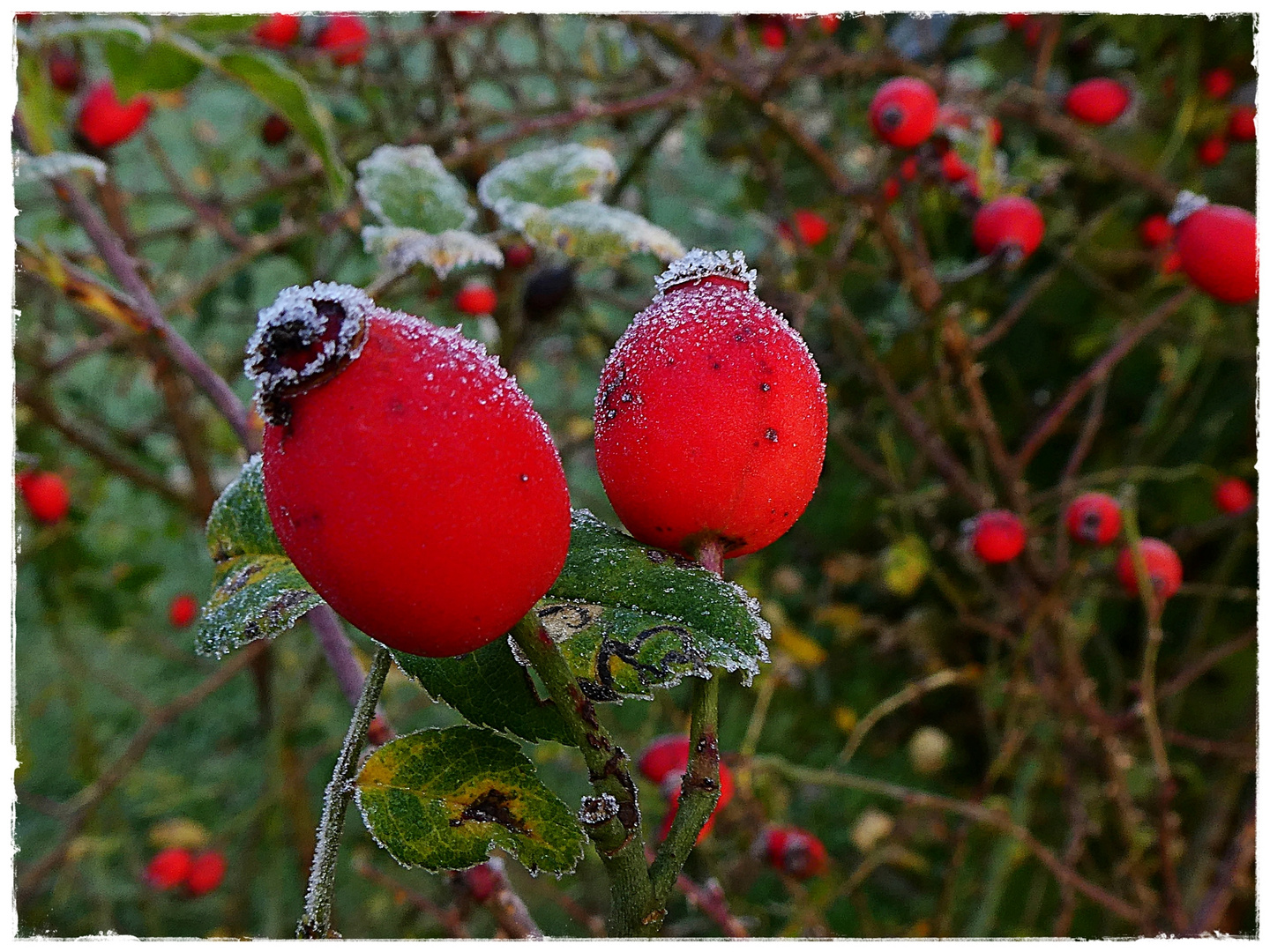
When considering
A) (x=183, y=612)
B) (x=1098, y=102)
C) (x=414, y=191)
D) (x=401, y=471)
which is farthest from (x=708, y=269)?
(x=183, y=612)

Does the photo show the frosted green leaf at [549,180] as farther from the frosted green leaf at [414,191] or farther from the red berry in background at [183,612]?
the red berry in background at [183,612]

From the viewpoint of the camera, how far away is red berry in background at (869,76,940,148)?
111cm

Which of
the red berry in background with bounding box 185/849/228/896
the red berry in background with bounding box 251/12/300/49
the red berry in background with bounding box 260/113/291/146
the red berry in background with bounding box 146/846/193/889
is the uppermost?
the red berry in background with bounding box 251/12/300/49

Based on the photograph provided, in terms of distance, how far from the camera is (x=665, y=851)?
1.16ft

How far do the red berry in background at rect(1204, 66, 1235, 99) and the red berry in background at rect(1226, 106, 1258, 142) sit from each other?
29 mm

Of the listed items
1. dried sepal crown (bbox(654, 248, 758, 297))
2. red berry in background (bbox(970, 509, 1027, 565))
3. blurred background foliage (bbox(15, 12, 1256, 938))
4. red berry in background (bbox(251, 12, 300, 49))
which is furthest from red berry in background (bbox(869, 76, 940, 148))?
red berry in background (bbox(251, 12, 300, 49))

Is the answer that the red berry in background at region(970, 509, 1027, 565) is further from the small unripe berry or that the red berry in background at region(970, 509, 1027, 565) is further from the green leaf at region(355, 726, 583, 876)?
the green leaf at region(355, 726, 583, 876)

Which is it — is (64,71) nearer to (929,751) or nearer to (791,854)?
(791,854)

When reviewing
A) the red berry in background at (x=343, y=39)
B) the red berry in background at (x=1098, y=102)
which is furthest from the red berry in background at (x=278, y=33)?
the red berry in background at (x=1098, y=102)

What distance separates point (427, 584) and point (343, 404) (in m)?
0.06

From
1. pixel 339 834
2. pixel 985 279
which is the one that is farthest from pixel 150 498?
pixel 339 834

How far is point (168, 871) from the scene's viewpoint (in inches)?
66.9

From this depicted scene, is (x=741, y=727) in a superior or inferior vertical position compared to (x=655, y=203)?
inferior

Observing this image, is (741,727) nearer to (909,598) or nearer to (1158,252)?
(909,598)
